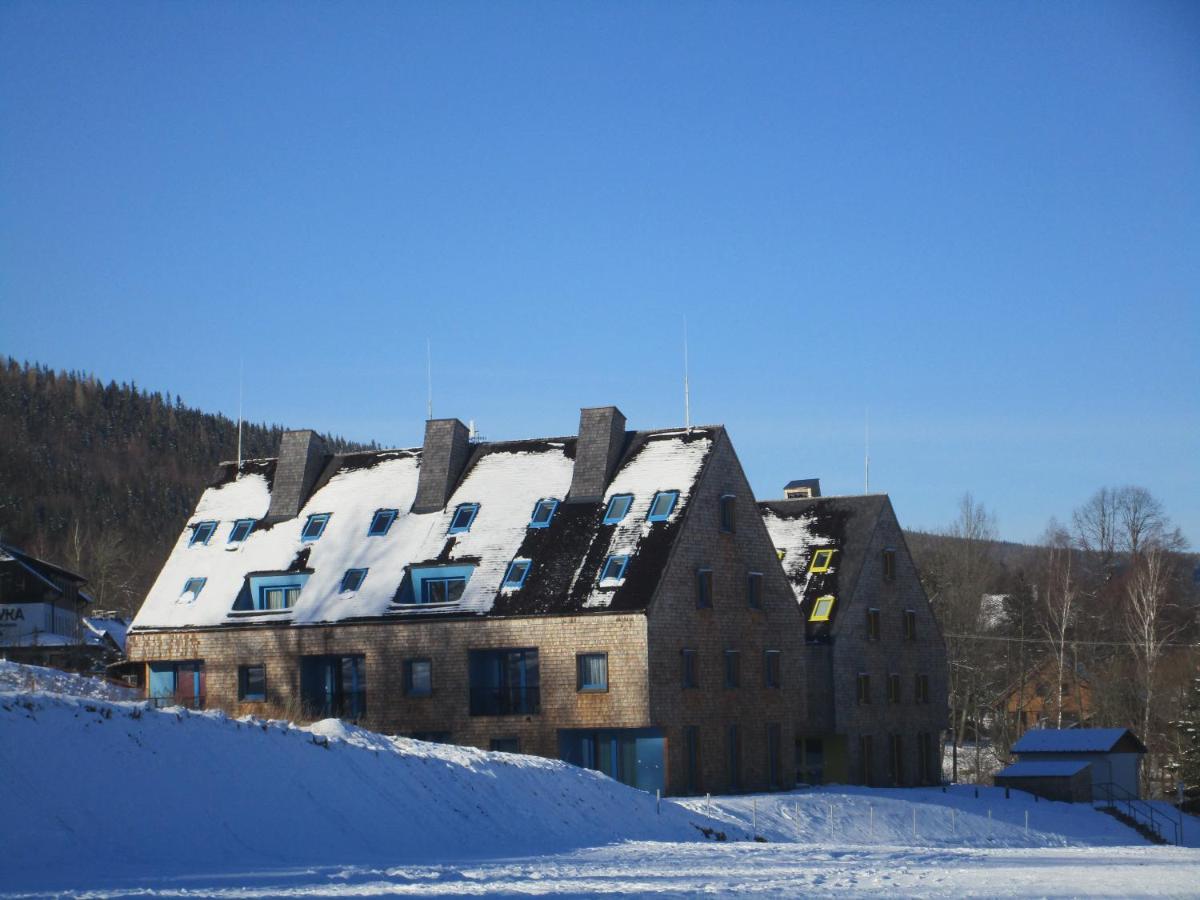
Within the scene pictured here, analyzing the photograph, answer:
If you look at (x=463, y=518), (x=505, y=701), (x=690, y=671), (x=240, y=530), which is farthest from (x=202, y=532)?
(x=690, y=671)

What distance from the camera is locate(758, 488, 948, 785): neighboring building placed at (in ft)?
184

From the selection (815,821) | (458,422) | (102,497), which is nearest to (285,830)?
(815,821)

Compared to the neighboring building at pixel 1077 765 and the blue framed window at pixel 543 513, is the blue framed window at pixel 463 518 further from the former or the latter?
the neighboring building at pixel 1077 765

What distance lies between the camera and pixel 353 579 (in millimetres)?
52281

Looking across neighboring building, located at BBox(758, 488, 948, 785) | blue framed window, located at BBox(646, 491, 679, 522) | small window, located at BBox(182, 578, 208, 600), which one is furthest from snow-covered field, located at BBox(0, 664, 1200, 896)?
neighboring building, located at BBox(758, 488, 948, 785)

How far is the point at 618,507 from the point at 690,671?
551cm

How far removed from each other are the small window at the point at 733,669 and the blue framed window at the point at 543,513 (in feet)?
22.3

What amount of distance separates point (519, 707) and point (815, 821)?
→ 980 centimetres

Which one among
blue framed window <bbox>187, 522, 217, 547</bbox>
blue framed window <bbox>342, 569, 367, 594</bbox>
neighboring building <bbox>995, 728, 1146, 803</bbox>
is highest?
blue framed window <bbox>187, 522, 217, 547</bbox>

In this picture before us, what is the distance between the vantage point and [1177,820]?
58.3 meters

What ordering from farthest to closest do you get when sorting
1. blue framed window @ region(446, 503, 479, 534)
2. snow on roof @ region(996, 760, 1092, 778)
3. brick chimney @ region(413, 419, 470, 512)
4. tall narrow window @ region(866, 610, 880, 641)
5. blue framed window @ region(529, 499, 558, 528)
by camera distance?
tall narrow window @ region(866, 610, 880, 641), snow on roof @ region(996, 760, 1092, 778), brick chimney @ region(413, 419, 470, 512), blue framed window @ region(446, 503, 479, 534), blue framed window @ region(529, 499, 558, 528)

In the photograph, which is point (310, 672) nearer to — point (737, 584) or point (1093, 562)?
point (737, 584)

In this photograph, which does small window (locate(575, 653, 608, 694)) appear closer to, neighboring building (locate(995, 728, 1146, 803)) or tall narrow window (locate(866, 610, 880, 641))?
tall narrow window (locate(866, 610, 880, 641))

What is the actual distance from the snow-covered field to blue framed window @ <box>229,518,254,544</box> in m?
19.5
